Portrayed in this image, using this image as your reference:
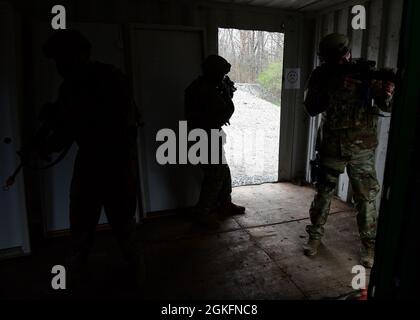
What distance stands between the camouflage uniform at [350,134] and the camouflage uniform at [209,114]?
84cm

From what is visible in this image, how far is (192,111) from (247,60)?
2290 mm

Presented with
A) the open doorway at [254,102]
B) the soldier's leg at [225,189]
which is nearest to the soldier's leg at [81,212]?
the soldier's leg at [225,189]

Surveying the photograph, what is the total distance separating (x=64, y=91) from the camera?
2010 mm

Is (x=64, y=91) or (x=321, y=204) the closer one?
(x=64, y=91)

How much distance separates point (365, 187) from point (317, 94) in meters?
0.84

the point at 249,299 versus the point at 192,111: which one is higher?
the point at 192,111

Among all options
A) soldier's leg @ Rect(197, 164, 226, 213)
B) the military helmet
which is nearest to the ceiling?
the military helmet

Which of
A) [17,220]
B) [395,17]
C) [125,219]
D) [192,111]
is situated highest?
[395,17]

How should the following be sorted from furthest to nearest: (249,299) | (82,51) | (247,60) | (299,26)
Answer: (247,60) → (299,26) → (249,299) → (82,51)

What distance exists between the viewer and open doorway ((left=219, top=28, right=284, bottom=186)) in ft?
14.8

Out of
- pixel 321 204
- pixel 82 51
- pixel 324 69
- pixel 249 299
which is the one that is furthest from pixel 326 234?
pixel 82 51

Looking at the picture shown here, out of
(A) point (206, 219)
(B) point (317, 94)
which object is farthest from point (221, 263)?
(B) point (317, 94)
